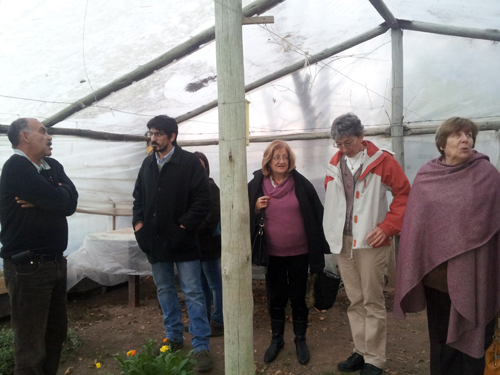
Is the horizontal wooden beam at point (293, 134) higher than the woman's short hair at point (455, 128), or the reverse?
the horizontal wooden beam at point (293, 134)

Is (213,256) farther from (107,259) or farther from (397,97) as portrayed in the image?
(397,97)

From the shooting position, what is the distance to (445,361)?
8.19 ft

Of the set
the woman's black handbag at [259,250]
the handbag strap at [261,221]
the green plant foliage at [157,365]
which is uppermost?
the handbag strap at [261,221]

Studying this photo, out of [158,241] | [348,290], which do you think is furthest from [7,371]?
[348,290]

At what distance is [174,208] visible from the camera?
3260mm

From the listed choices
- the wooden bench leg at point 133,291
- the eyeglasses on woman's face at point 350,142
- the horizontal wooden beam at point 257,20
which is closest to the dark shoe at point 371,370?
the eyeglasses on woman's face at point 350,142

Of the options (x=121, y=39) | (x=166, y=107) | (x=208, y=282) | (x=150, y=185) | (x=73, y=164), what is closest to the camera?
(x=150, y=185)

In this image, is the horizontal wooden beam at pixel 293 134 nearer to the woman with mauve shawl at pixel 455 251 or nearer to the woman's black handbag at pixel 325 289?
the woman's black handbag at pixel 325 289

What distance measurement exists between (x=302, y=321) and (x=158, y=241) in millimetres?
1468

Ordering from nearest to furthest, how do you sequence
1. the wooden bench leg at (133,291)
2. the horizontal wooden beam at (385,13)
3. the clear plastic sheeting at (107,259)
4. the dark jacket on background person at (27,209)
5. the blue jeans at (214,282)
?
the dark jacket on background person at (27,209) < the blue jeans at (214,282) < the horizontal wooden beam at (385,13) < the clear plastic sheeting at (107,259) < the wooden bench leg at (133,291)

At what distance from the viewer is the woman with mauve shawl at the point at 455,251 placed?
224cm

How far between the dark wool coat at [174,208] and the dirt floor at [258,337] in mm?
1107

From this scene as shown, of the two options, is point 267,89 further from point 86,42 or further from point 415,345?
point 415,345

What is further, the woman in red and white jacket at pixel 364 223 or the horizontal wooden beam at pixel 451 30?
the horizontal wooden beam at pixel 451 30
